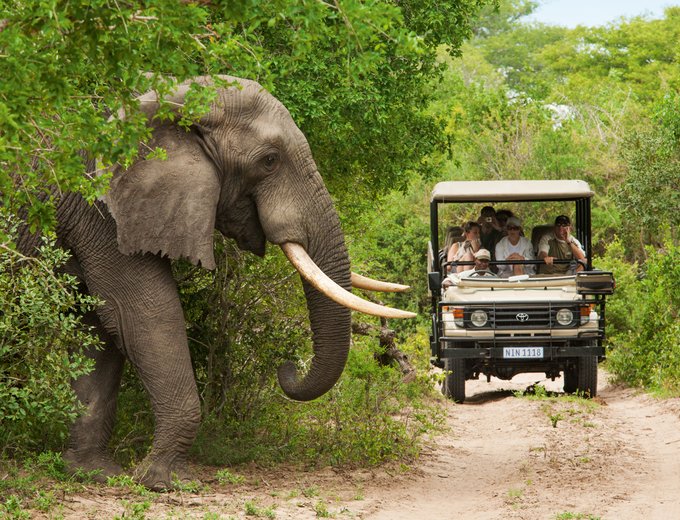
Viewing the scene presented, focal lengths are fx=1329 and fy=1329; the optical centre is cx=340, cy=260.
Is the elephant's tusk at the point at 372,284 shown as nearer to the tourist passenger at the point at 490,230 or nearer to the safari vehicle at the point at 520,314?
the safari vehicle at the point at 520,314

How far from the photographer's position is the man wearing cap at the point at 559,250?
15023mm

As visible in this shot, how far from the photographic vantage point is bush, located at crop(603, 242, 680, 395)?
15.8 m

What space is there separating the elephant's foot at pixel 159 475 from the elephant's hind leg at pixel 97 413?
Answer: 49 centimetres

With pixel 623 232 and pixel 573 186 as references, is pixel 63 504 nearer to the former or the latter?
pixel 573 186

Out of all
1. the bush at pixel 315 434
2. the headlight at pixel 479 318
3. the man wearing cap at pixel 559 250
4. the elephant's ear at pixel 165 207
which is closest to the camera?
the elephant's ear at pixel 165 207

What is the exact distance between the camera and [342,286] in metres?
9.51

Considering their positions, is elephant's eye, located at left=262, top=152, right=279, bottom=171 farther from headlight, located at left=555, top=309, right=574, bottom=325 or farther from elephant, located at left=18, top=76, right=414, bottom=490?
headlight, located at left=555, top=309, right=574, bottom=325

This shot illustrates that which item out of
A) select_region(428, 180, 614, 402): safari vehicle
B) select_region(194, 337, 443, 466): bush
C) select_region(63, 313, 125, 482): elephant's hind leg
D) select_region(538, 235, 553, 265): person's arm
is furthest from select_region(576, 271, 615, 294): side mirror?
select_region(63, 313, 125, 482): elephant's hind leg

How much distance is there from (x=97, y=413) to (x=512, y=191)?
6933mm

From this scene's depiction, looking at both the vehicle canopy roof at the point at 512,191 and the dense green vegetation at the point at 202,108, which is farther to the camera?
the vehicle canopy roof at the point at 512,191

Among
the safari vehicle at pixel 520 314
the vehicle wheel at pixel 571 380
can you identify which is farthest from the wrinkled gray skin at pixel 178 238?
the vehicle wheel at pixel 571 380

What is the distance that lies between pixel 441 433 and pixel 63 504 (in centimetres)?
573

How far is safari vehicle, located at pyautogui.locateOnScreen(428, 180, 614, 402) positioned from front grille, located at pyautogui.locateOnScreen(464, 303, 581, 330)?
0.01m

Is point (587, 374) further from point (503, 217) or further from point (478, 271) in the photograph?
point (503, 217)
